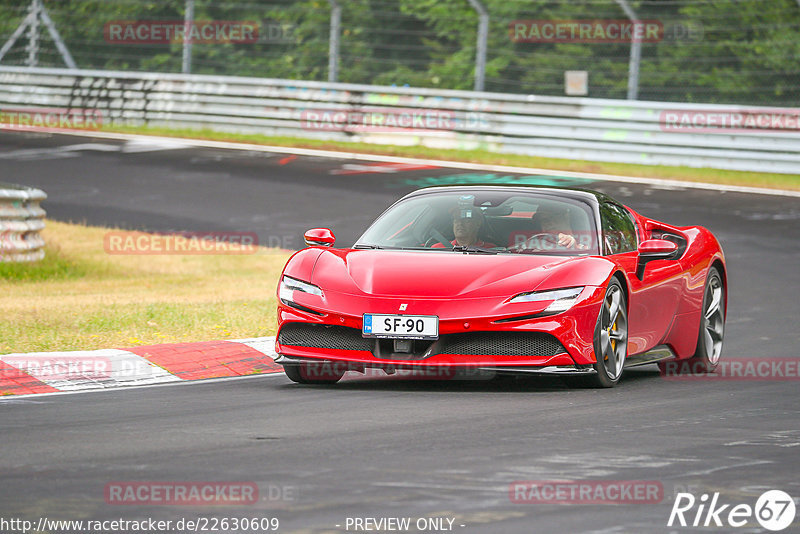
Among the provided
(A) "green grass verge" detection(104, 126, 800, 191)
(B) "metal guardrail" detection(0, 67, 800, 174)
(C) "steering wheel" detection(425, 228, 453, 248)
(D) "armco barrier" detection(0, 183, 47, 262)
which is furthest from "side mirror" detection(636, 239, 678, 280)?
(B) "metal guardrail" detection(0, 67, 800, 174)

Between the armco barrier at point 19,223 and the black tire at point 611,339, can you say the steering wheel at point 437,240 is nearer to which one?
the black tire at point 611,339

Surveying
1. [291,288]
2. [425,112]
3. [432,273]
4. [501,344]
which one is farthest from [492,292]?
[425,112]

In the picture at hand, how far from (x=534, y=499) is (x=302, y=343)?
334 centimetres

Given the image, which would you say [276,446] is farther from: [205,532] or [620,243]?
[620,243]

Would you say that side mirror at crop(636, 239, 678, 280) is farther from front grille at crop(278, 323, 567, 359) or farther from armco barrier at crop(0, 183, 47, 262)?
armco barrier at crop(0, 183, 47, 262)

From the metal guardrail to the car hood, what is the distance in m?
15.0

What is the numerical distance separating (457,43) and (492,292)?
74.5 feet

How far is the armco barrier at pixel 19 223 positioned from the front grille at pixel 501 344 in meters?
8.38

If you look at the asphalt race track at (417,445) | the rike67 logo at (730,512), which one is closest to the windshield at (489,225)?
the asphalt race track at (417,445)

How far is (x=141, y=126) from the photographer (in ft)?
99.5

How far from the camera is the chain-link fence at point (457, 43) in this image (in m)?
25.8

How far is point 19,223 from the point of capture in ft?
50.8

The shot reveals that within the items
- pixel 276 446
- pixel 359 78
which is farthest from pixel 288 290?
pixel 359 78

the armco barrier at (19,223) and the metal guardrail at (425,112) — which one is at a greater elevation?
the metal guardrail at (425,112)
